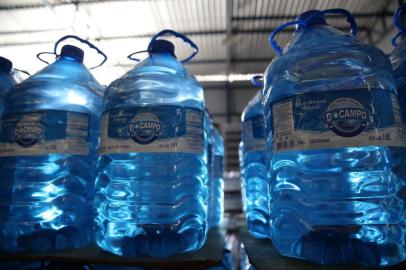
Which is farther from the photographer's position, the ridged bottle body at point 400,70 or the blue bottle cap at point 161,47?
the blue bottle cap at point 161,47

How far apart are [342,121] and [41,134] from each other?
31.7 inches

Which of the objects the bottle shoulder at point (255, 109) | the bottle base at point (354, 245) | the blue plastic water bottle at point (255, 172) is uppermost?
the bottle shoulder at point (255, 109)

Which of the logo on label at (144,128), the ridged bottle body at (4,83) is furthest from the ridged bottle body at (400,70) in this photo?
the ridged bottle body at (4,83)

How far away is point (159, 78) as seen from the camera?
86 cm

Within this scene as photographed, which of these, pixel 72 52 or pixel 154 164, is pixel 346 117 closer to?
pixel 154 164

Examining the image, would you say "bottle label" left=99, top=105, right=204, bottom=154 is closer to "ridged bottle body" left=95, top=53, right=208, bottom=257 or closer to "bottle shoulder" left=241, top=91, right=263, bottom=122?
"ridged bottle body" left=95, top=53, right=208, bottom=257

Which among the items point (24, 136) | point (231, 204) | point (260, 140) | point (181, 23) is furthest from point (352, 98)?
point (231, 204)

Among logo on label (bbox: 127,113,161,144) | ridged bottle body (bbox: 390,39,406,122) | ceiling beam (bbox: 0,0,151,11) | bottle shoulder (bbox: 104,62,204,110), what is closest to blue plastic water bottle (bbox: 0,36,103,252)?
bottle shoulder (bbox: 104,62,204,110)

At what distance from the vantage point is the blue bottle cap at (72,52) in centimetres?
90

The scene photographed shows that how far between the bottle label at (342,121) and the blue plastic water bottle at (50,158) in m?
0.63

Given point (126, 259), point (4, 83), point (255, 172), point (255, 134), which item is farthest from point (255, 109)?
point (4, 83)

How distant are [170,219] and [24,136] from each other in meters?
0.49

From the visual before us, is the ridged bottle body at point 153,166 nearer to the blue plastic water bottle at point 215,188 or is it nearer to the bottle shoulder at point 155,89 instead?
the bottle shoulder at point 155,89

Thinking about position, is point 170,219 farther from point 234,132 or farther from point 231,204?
point 234,132
